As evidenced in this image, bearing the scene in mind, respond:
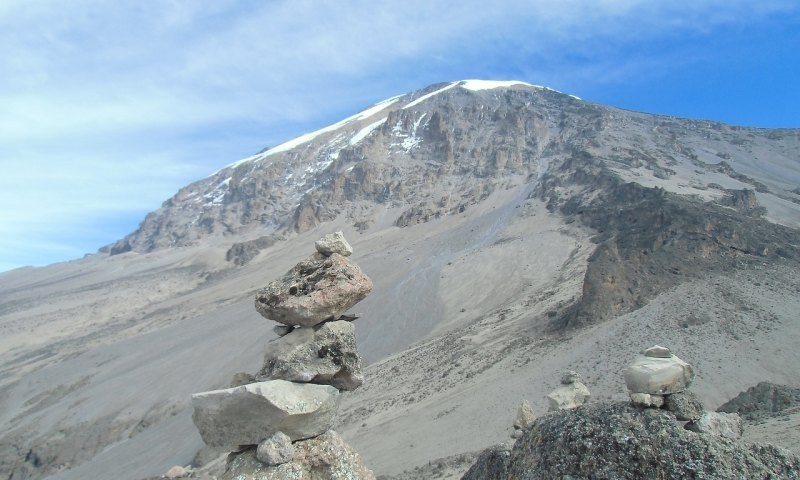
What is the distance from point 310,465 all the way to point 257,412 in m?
0.85

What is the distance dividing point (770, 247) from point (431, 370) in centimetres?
2131

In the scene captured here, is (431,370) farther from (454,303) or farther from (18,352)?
(18,352)

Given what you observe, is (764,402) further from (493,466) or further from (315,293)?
(315,293)

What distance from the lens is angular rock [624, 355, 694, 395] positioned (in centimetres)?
486

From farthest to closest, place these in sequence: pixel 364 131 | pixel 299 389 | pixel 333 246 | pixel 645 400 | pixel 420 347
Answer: pixel 364 131
pixel 420 347
pixel 333 246
pixel 299 389
pixel 645 400

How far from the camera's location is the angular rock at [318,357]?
6.34 m

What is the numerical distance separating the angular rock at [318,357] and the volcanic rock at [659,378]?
320 cm

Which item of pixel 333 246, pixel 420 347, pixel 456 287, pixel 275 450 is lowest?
pixel 420 347

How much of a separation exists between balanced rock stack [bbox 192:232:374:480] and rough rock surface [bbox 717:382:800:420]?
11510mm

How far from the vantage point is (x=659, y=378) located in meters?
4.87

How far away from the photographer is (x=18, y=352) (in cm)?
6184

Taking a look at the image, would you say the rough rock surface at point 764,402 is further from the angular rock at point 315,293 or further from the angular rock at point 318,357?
the angular rock at point 315,293

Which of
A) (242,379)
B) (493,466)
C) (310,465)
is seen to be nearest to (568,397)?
(493,466)

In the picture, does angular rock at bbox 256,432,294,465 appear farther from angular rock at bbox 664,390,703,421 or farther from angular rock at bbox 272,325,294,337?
angular rock at bbox 664,390,703,421
